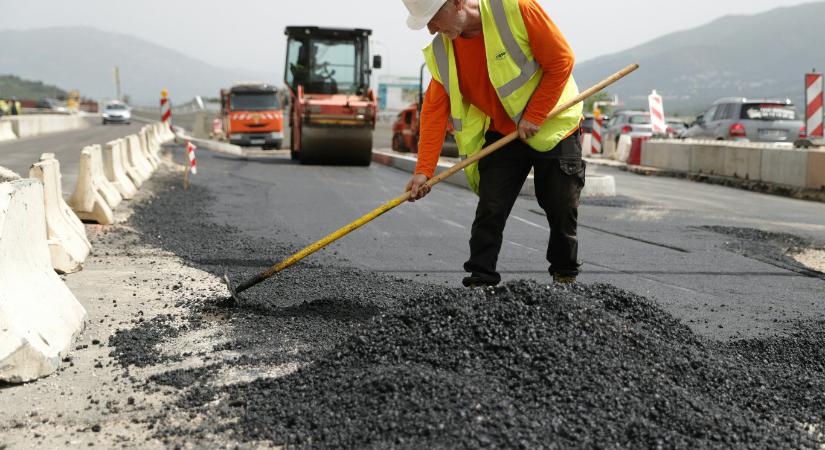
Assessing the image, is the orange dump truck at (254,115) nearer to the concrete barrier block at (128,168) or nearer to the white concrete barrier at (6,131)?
the white concrete barrier at (6,131)

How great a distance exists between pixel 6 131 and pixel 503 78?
2944cm

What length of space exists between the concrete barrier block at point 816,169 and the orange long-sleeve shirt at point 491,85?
10.3 metres

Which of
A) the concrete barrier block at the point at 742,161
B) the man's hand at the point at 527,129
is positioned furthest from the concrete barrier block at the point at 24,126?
the man's hand at the point at 527,129

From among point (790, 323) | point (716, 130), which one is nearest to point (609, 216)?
point (790, 323)

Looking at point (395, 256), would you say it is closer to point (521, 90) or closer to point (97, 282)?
point (97, 282)

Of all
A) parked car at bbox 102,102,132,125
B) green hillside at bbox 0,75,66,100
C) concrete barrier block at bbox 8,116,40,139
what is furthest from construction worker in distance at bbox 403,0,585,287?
green hillside at bbox 0,75,66,100

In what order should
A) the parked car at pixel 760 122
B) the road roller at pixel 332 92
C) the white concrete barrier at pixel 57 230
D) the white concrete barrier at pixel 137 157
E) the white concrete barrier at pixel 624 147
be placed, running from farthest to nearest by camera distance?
1. the white concrete barrier at pixel 624 147
2. the parked car at pixel 760 122
3. the road roller at pixel 332 92
4. the white concrete barrier at pixel 137 157
5. the white concrete barrier at pixel 57 230

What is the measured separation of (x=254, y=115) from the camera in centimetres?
3033

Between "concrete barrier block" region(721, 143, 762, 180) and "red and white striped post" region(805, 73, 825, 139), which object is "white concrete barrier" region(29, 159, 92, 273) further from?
"red and white striped post" region(805, 73, 825, 139)

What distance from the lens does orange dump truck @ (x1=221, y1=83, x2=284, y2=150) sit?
30.4m

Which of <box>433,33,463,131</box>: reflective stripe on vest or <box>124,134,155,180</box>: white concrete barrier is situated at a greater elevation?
<box>433,33,463,131</box>: reflective stripe on vest

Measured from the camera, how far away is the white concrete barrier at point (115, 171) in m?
10.3

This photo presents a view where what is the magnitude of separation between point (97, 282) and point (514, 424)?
392cm

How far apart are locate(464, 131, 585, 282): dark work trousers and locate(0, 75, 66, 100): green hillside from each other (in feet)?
406
